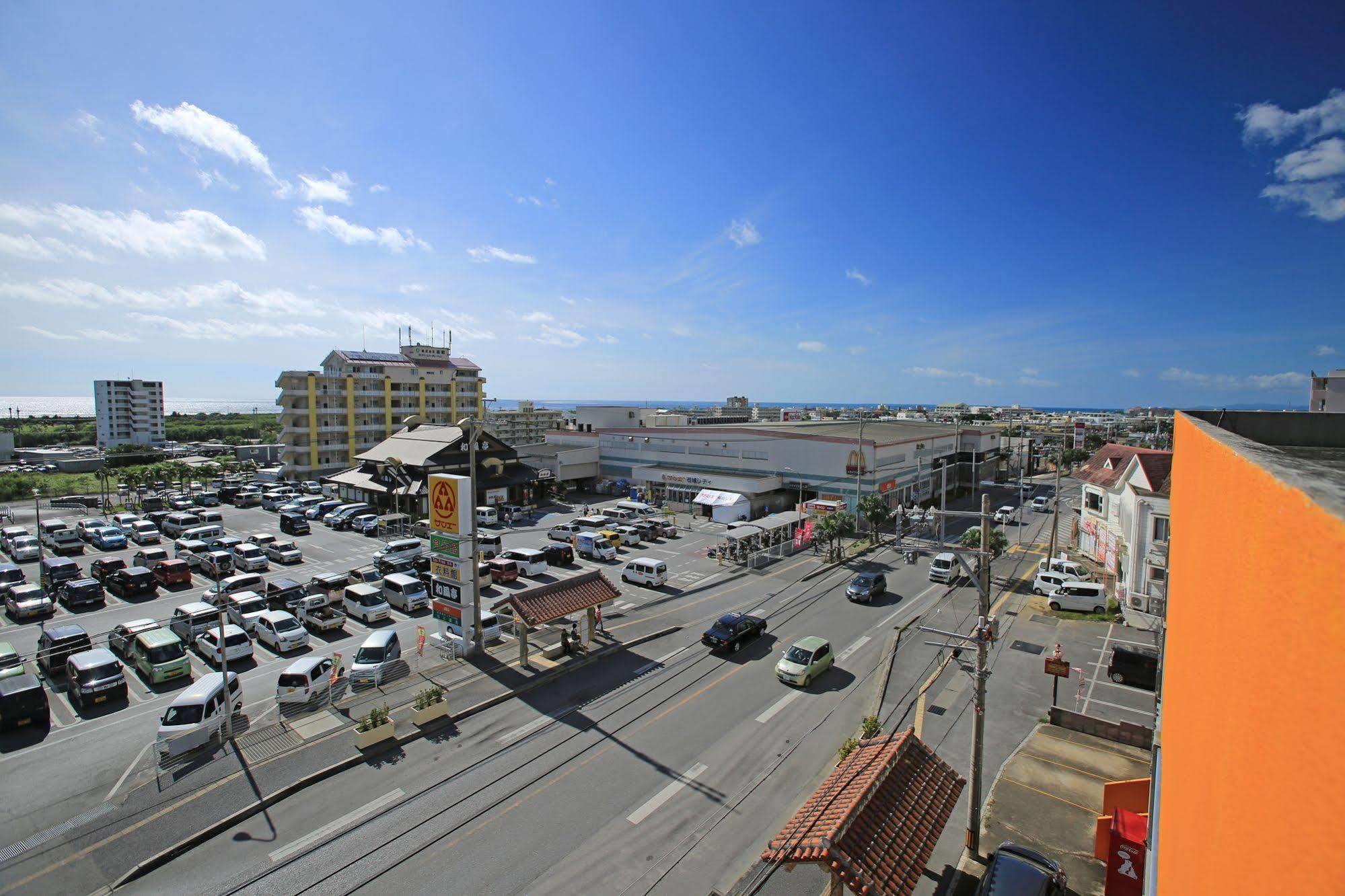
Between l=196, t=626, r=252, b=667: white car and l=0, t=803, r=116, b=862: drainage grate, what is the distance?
745cm

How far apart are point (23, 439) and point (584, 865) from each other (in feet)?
513

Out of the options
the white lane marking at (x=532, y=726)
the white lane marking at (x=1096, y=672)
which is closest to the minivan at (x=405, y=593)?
the white lane marking at (x=532, y=726)

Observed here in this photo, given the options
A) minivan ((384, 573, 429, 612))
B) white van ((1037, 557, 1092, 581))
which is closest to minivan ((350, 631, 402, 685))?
minivan ((384, 573, 429, 612))

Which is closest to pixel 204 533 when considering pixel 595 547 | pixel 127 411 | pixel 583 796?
pixel 595 547

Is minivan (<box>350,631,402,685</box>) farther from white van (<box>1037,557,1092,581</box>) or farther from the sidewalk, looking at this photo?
white van (<box>1037,557,1092,581</box>)

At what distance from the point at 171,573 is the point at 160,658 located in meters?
12.5

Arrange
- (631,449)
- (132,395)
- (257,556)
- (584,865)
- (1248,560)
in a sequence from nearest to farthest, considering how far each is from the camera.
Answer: (1248,560) < (584,865) < (257,556) < (631,449) < (132,395)

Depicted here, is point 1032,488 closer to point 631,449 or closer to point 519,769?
point 631,449

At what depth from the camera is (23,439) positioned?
10875 cm

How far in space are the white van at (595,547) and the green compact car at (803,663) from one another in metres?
15.7

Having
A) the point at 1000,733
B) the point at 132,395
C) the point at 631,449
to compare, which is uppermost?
the point at 132,395

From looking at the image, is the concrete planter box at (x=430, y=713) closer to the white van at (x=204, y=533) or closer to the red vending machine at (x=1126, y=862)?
the red vending machine at (x=1126, y=862)

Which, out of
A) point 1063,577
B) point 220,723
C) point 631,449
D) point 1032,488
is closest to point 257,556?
point 220,723

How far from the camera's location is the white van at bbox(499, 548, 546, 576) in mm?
29734
